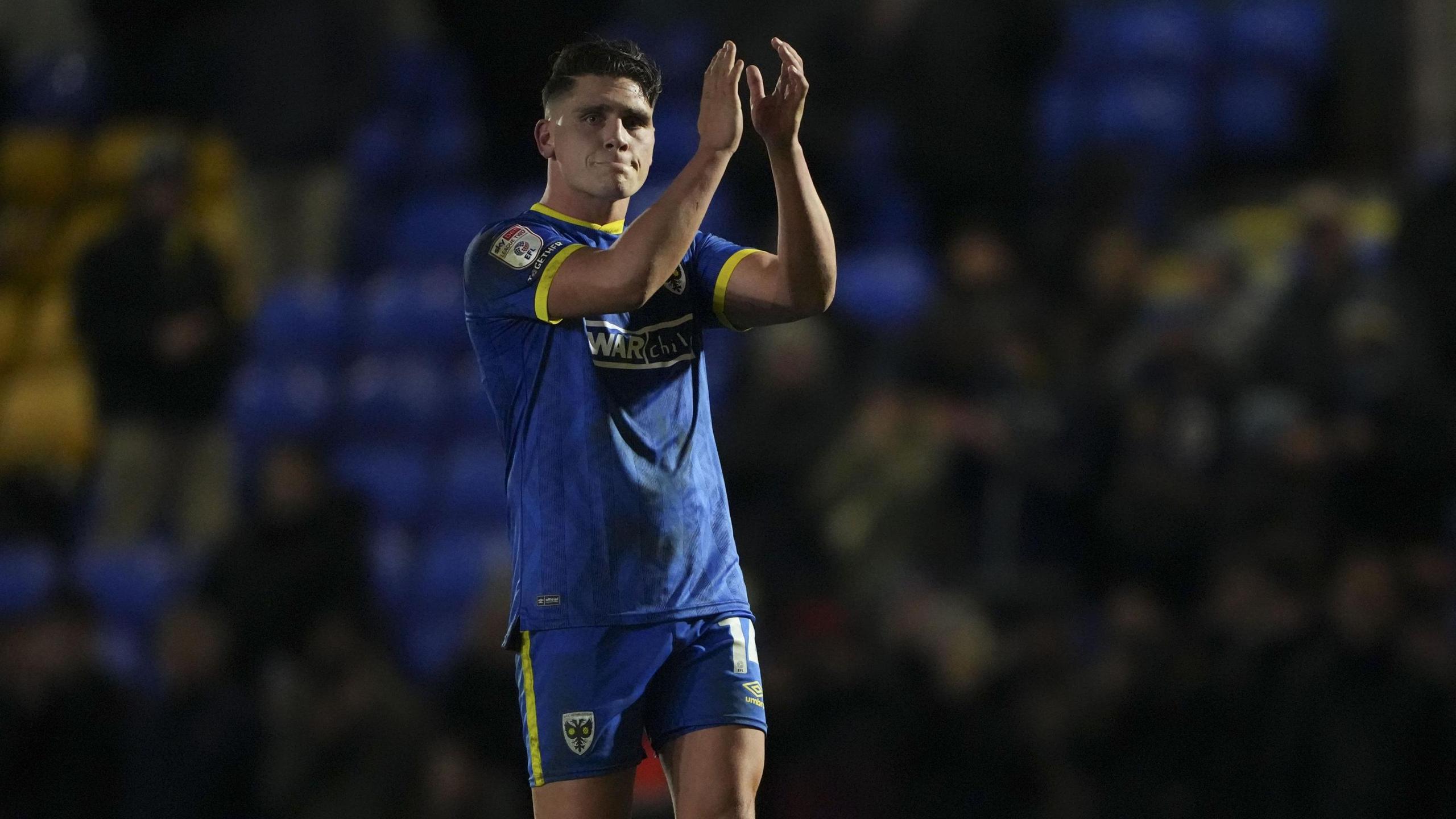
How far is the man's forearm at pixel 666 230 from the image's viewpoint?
13.5 ft

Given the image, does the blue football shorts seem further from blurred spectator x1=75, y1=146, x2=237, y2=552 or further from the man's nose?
blurred spectator x1=75, y1=146, x2=237, y2=552

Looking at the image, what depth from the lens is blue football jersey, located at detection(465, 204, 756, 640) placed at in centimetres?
431

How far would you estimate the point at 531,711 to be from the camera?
4332 mm

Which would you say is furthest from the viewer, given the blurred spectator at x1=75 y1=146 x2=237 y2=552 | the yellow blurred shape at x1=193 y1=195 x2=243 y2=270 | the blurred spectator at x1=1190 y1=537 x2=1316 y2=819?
the yellow blurred shape at x1=193 y1=195 x2=243 y2=270

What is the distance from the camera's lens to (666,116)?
12234 millimetres

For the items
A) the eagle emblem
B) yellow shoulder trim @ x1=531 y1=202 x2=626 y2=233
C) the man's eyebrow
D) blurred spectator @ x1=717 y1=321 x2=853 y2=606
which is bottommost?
blurred spectator @ x1=717 y1=321 x2=853 y2=606

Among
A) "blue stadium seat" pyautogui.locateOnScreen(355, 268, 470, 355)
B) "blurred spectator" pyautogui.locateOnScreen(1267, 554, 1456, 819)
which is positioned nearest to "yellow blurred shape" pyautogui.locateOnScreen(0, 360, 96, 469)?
"blue stadium seat" pyautogui.locateOnScreen(355, 268, 470, 355)

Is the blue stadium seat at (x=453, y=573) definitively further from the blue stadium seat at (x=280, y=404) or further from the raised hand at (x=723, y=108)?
the raised hand at (x=723, y=108)

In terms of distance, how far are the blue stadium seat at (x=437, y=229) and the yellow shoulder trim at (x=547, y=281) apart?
8.22 meters

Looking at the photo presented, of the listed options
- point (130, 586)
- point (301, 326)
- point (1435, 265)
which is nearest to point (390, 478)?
point (301, 326)

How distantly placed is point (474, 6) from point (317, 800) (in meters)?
5.68

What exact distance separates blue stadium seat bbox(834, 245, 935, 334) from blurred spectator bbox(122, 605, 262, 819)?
365 centimetres

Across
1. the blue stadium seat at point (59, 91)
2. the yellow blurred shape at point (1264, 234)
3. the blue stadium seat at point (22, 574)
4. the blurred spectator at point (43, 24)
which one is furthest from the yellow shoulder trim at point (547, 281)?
the blurred spectator at point (43, 24)

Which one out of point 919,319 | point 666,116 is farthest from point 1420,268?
point 666,116
